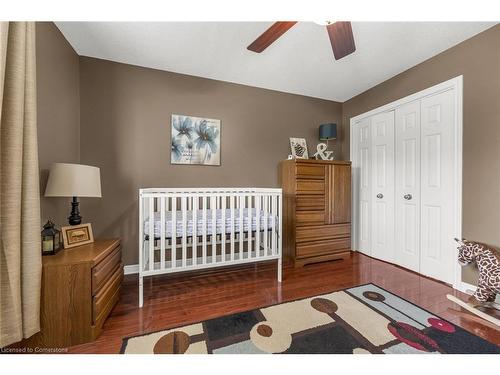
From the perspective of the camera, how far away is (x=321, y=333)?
1.36 m

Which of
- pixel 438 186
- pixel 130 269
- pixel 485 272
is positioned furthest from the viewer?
pixel 130 269

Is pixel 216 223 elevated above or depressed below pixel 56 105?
below

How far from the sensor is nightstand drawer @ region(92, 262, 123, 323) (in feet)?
4.35

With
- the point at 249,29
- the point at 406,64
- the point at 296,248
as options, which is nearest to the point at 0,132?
the point at 249,29

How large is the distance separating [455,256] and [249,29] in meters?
2.81

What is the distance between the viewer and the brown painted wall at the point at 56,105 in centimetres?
161

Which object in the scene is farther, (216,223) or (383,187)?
(383,187)

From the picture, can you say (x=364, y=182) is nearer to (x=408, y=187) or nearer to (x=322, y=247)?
(x=408, y=187)

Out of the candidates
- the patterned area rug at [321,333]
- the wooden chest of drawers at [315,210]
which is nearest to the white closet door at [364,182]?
the wooden chest of drawers at [315,210]

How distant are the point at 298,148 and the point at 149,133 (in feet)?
6.32

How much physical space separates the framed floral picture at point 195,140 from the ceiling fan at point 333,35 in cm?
113

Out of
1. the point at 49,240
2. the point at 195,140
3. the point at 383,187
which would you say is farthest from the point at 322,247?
the point at 49,240

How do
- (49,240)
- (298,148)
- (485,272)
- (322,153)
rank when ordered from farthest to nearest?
(298,148) < (322,153) < (485,272) < (49,240)

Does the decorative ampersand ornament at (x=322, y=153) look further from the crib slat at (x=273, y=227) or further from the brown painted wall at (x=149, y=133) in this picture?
the crib slat at (x=273, y=227)
